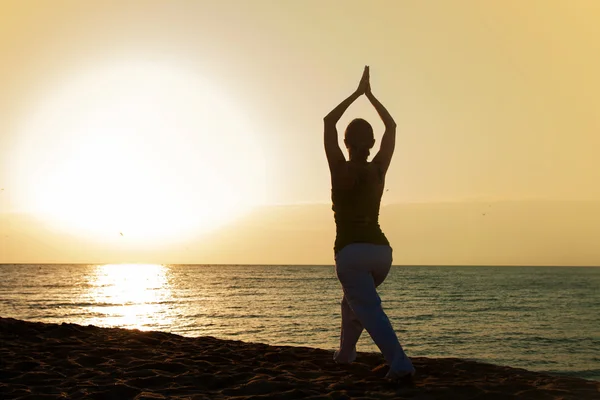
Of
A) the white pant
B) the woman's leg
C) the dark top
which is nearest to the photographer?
the white pant

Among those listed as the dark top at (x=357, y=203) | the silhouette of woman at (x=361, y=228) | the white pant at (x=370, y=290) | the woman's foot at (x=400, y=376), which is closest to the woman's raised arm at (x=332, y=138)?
the silhouette of woman at (x=361, y=228)

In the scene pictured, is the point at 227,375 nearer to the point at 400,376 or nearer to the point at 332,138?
the point at 400,376

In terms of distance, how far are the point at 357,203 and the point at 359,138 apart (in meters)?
0.60

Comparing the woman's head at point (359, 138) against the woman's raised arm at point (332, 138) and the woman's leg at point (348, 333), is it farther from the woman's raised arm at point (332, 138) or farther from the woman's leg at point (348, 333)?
the woman's leg at point (348, 333)

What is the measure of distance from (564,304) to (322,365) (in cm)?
3958

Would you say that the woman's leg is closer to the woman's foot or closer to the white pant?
the white pant

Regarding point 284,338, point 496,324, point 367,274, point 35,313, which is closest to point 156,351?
point 367,274

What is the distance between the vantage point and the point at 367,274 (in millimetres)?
5184

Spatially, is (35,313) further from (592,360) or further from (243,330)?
(592,360)

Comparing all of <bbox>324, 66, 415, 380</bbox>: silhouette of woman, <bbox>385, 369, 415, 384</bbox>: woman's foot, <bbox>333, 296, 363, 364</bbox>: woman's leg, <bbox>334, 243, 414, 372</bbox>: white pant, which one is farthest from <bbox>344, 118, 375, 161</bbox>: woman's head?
<bbox>385, 369, 415, 384</bbox>: woman's foot

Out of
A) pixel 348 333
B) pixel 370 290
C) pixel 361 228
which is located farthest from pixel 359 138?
pixel 348 333

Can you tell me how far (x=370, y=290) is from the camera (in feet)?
16.8

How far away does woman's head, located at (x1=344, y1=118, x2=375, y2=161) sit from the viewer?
5289 mm

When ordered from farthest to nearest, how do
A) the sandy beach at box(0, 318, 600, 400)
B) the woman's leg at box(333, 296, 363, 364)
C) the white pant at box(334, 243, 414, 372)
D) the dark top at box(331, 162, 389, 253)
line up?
1. the woman's leg at box(333, 296, 363, 364)
2. the dark top at box(331, 162, 389, 253)
3. the white pant at box(334, 243, 414, 372)
4. the sandy beach at box(0, 318, 600, 400)
